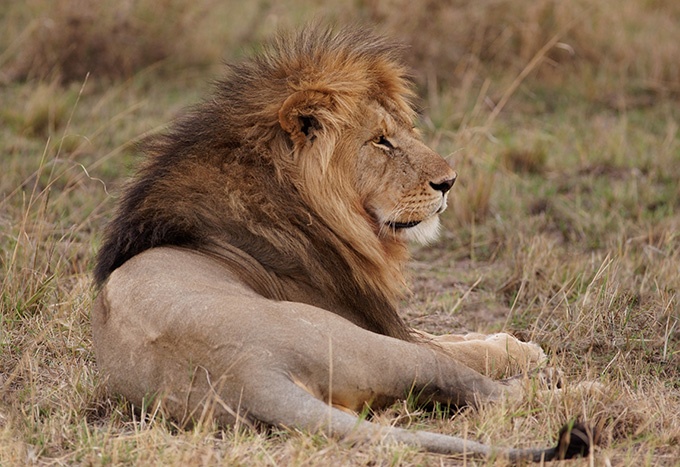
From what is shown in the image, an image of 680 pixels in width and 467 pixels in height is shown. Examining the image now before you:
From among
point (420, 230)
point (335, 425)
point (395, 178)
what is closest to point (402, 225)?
point (420, 230)

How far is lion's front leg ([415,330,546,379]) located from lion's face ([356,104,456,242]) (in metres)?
0.49

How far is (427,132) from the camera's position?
793cm

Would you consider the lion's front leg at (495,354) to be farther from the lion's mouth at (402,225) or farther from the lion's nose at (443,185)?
the lion's nose at (443,185)

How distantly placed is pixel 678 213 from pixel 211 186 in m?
3.62

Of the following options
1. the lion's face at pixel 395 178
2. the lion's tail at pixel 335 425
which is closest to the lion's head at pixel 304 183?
the lion's face at pixel 395 178

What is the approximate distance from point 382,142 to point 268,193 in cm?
51

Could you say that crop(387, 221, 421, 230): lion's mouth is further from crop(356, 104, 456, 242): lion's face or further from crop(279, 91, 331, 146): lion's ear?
crop(279, 91, 331, 146): lion's ear

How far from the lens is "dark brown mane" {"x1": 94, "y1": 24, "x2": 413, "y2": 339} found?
3.96m

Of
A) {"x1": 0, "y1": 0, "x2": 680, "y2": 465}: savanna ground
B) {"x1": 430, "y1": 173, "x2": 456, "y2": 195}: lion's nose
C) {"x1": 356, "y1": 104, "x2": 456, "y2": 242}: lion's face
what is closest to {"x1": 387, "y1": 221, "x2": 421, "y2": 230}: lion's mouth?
{"x1": 356, "y1": 104, "x2": 456, "y2": 242}: lion's face

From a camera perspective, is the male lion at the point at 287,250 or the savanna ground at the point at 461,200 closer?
the male lion at the point at 287,250

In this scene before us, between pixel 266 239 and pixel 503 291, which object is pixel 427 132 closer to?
pixel 503 291

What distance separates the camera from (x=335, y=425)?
10.4 ft

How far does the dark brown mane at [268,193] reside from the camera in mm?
3955

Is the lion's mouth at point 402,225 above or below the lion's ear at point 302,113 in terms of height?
below
